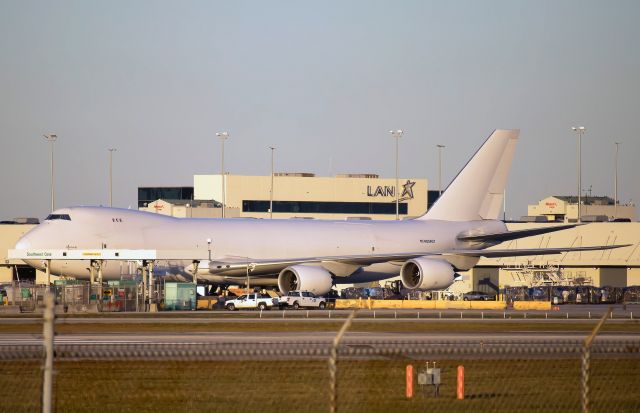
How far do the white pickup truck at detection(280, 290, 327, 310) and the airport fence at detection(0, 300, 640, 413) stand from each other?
3443cm

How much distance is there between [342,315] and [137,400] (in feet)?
121

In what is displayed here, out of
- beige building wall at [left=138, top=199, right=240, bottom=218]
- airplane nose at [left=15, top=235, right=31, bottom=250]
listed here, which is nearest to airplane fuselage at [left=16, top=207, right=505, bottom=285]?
airplane nose at [left=15, top=235, right=31, bottom=250]

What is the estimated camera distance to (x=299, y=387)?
24562 millimetres

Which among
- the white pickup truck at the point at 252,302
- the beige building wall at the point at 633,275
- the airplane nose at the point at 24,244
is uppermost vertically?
the airplane nose at the point at 24,244

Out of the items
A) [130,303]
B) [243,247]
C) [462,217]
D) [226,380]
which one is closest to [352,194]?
[462,217]

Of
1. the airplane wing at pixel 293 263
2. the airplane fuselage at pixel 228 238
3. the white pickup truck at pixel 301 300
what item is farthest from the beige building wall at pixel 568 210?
the white pickup truck at pixel 301 300

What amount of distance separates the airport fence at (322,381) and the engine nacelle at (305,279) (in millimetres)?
38051

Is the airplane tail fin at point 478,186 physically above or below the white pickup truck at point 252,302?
above

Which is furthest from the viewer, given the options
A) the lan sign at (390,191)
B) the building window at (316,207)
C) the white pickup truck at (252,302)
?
the lan sign at (390,191)

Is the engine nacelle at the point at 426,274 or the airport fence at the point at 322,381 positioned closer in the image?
the airport fence at the point at 322,381

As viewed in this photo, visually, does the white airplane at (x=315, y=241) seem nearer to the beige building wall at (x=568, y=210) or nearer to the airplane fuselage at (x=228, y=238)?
the airplane fuselage at (x=228, y=238)

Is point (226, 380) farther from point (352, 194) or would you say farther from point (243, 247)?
point (352, 194)

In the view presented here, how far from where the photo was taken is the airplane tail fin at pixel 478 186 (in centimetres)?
8300

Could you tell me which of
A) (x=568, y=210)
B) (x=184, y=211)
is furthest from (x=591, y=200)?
(x=184, y=211)
